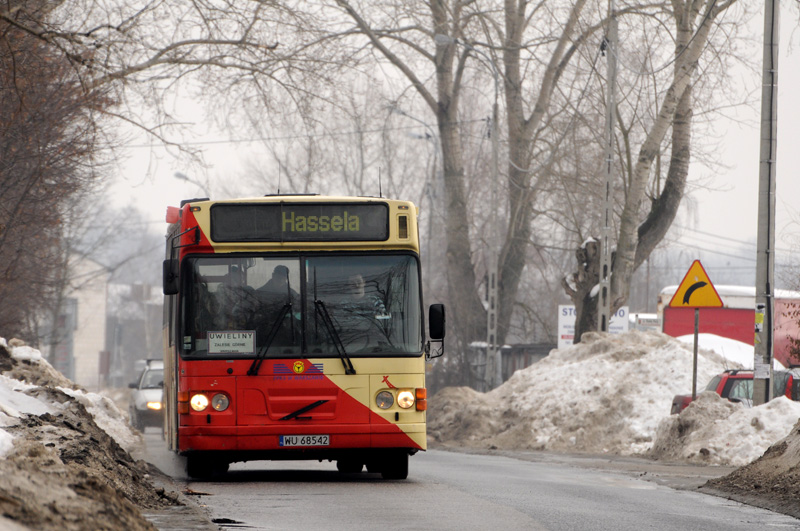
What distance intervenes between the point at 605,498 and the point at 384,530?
3769 mm

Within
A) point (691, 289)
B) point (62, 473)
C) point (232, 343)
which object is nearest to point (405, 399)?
point (232, 343)

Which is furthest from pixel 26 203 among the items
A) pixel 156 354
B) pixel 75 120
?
pixel 156 354

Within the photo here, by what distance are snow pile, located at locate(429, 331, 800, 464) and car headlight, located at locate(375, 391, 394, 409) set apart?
30.7ft

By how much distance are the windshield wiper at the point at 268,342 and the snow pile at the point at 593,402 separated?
10.0 metres

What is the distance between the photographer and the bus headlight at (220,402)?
12.3m

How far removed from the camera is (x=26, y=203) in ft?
72.5

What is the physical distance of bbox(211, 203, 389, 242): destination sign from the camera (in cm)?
1262

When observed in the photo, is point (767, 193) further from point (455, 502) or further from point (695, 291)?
point (455, 502)

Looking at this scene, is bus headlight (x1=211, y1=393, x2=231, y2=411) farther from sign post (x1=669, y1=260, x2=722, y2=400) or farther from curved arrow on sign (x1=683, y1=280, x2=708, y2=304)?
curved arrow on sign (x1=683, y1=280, x2=708, y2=304)

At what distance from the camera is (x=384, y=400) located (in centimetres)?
1241

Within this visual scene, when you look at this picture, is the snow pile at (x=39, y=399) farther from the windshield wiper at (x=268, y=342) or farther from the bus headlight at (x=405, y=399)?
the bus headlight at (x=405, y=399)

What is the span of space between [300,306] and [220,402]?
1.18 meters

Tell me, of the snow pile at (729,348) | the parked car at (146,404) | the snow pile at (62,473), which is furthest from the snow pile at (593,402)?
the snow pile at (62,473)

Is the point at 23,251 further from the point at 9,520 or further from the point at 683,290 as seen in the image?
the point at 9,520
